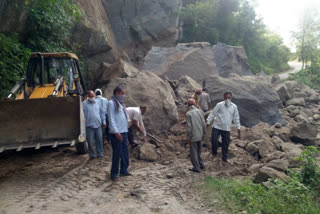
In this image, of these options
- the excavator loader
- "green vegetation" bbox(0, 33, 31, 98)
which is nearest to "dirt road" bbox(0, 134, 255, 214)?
the excavator loader

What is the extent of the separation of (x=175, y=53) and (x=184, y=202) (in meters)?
13.1

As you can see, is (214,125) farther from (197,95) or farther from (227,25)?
(227,25)

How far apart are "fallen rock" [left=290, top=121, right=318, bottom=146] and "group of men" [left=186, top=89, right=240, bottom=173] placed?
338 centimetres

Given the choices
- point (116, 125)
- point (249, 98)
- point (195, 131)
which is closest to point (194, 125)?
point (195, 131)

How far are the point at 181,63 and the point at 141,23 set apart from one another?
763 centimetres

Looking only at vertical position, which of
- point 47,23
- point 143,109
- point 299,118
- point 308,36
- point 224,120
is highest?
point 308,36

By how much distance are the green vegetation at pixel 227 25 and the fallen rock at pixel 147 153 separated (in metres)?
22.5

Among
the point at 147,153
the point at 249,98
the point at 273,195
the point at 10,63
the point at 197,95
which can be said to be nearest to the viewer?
the point at 273,195

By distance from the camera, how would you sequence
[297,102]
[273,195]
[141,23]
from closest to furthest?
[273,195], [297,102], [141,23]

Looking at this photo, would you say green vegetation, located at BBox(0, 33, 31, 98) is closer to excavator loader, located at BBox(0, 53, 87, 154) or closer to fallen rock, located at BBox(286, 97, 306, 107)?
excavator loader, located at BBox(0, 53, 87, 154)

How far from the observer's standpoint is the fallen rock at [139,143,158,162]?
7176 mm

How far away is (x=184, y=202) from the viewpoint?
4867mm

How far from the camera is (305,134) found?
966cm

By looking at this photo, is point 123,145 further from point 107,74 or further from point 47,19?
point 47,19
